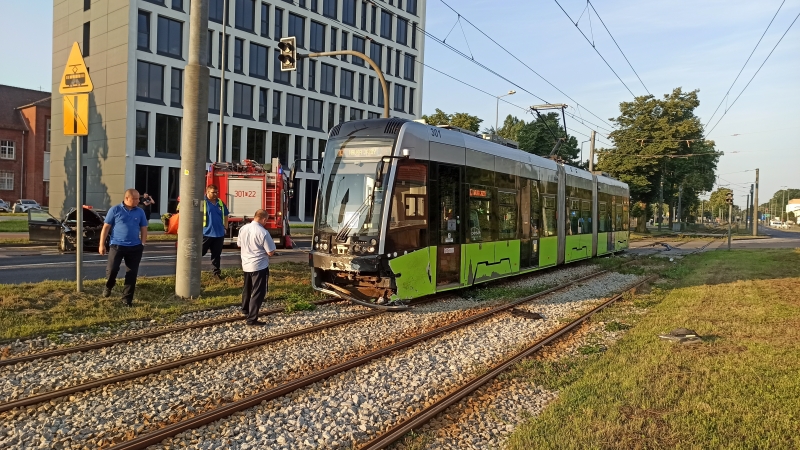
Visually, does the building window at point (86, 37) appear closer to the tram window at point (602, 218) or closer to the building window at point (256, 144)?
the building window at point (256, 144)

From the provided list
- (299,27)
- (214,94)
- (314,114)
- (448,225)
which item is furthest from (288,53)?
(314,114)

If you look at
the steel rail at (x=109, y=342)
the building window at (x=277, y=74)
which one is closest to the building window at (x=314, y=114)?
the building window at (x=277, y=74)

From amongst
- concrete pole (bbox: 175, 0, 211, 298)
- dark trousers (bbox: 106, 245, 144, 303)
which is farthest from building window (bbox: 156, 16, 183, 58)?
dark trousers (bbox: 106, 245, 144, 303)

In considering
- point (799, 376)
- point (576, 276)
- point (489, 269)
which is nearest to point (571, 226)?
point (576, 276)

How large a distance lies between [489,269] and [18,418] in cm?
923

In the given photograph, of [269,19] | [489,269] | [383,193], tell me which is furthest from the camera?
[269,19]

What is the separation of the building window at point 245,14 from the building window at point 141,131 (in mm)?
9966

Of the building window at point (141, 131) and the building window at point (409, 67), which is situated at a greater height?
the building window at point (409, 67)

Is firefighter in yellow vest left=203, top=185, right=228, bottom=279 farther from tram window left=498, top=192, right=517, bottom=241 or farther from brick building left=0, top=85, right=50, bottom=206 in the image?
brick building left=0, top=85, right=50, bottom=206

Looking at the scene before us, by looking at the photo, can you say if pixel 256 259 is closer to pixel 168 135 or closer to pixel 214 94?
pixel 168 135

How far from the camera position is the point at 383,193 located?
9.48 metres

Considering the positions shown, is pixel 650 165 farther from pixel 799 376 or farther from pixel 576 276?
pixel 799 376

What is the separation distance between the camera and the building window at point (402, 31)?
53906mm

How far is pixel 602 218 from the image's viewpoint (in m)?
21.7
